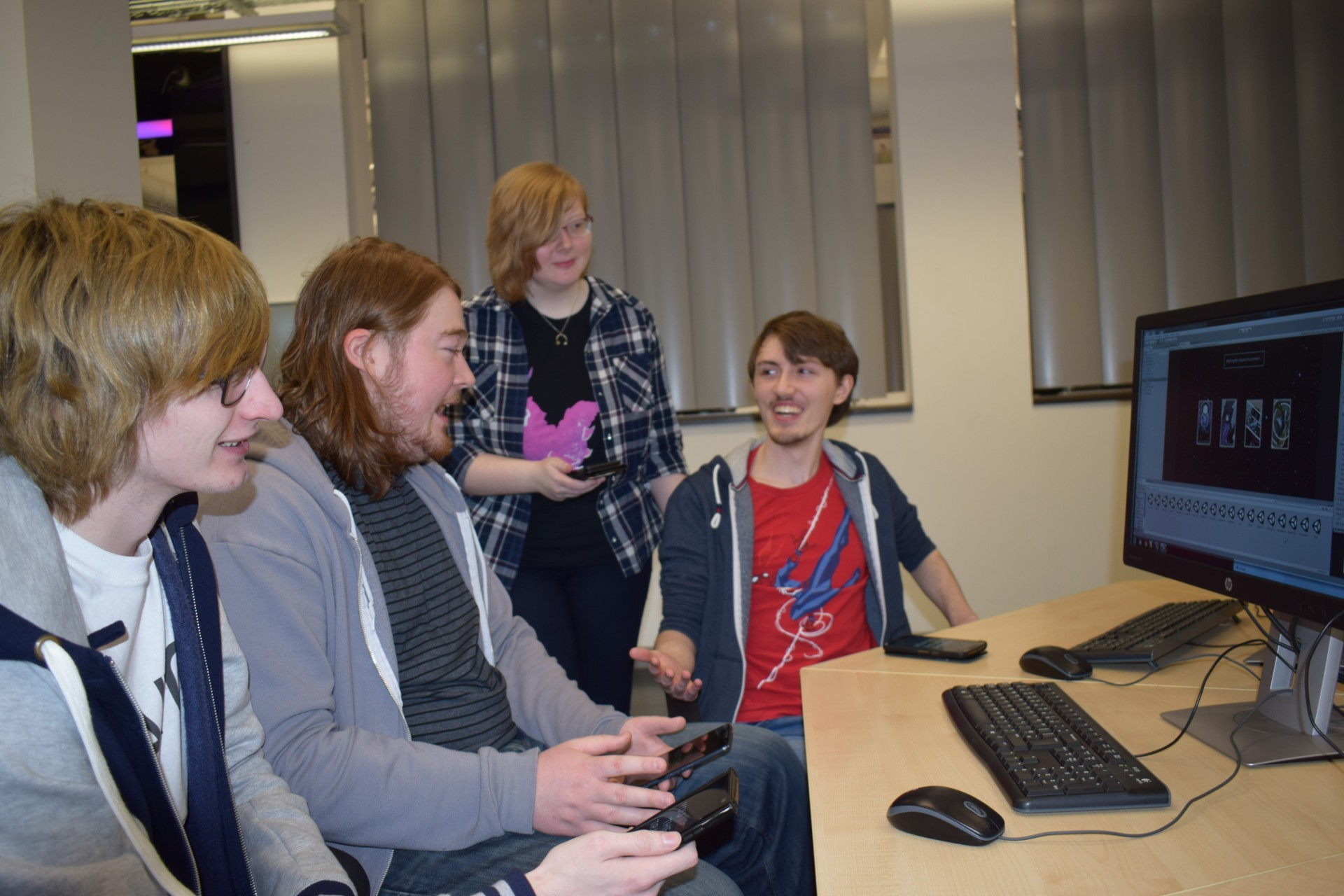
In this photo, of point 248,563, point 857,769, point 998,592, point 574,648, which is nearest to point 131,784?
point 248,563

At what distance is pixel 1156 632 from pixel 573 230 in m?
1.55

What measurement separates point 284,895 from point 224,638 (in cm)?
30

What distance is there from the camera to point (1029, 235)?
3.55 metres

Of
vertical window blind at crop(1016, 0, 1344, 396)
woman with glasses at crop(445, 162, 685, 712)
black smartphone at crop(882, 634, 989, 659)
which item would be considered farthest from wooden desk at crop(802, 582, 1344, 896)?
vertical window blind at crop(1016, 0, 1344, 396)

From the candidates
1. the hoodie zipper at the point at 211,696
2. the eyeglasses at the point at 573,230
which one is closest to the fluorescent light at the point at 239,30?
the eyeglasses at the point at 573,230

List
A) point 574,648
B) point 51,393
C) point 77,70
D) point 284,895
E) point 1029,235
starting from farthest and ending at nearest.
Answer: point 1029,235 < point 574,648 < point 77,70 < point 284,895 < point 51,393

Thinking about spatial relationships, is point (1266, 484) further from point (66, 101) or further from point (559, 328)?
point (66, 101)

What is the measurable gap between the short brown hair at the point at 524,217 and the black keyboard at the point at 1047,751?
1441mm

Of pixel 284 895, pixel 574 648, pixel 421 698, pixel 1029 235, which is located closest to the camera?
pixel 284 895

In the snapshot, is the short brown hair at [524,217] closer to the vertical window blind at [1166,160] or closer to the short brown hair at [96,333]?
the short brown hair at [96,333]

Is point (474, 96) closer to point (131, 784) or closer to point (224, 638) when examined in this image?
point (224, 638)

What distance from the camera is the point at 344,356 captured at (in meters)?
1.39

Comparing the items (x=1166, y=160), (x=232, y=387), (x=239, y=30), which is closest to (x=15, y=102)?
(x=232, y=387)

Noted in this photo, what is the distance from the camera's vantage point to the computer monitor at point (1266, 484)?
3.54ft
